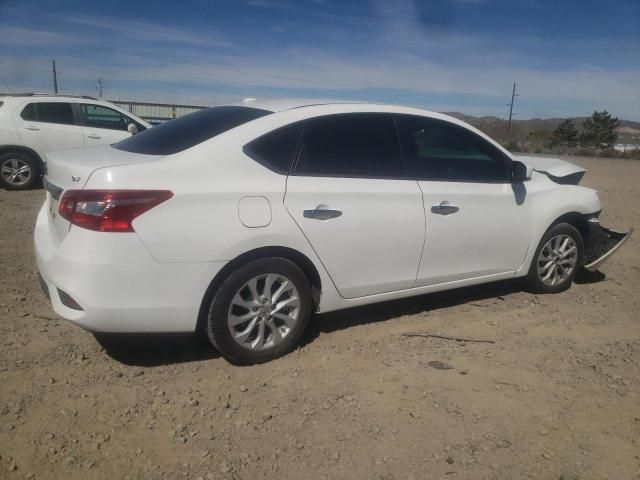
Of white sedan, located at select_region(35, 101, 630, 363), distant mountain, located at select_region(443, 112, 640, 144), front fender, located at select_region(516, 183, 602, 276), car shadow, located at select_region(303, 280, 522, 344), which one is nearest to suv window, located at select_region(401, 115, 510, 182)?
white sedan, located at select_region(35, 101, 630, 363)

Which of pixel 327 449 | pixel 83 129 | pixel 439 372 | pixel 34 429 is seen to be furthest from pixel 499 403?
pixel 83 129

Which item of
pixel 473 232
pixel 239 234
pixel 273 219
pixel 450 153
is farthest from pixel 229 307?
pixel 450 153

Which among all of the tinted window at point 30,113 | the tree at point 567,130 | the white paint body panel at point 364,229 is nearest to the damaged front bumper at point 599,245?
the white paint body panel at point 364,229

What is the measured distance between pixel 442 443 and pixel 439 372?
30.9 inches

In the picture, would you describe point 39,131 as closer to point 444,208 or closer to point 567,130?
point 444,208

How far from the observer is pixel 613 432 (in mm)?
2893

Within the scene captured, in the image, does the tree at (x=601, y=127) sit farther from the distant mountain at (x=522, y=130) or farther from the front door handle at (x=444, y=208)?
the front door handle at (x=444, y=208)

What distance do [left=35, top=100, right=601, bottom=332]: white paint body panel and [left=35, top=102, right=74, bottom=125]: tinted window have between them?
272 inches

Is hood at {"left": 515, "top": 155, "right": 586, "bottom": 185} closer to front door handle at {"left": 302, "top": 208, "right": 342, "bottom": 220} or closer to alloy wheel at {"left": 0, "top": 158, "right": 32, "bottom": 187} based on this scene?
front door handle at {"left": 302, "top": 208, "right": 342, "bottom": 220}

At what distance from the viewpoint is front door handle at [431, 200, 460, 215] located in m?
3.93

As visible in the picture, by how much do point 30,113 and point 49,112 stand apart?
0.30 meters

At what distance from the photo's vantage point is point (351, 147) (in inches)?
145

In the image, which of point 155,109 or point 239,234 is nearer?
point 239,234

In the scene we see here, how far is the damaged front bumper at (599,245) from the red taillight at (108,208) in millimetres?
4128
